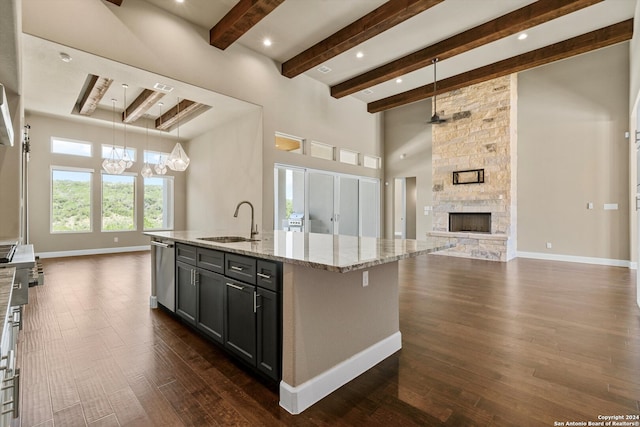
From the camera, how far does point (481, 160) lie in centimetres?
693

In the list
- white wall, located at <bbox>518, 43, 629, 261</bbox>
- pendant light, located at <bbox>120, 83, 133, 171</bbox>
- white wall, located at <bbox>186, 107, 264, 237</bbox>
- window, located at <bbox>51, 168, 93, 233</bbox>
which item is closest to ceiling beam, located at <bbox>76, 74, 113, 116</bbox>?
pendant light, located at <bbox>120, 83, 133, 171</bbox>

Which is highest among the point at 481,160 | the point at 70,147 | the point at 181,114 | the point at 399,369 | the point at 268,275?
the point at 181,114

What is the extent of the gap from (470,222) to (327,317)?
21.1 feet

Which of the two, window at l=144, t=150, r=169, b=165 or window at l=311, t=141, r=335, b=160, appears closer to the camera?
window at l=311, t=141, r=335, b=160

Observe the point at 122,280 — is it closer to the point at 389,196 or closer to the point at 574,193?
the point at 389,196

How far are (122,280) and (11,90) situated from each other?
338 centimetres

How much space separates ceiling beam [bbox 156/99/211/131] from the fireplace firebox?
20.5ft

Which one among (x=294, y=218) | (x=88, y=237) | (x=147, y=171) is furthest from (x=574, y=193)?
(x=88, y=237)

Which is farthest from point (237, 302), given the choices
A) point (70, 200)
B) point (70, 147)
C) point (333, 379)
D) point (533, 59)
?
point (70, 147)

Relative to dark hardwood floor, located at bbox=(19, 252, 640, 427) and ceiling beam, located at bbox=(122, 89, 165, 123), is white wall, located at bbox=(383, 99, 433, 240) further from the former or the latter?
ceiling beam, located at bbox=(122, 89, 165, 123)

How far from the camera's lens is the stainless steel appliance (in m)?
6.90

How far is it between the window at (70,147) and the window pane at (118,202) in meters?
0.71

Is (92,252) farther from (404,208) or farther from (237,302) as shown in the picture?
(404,208)

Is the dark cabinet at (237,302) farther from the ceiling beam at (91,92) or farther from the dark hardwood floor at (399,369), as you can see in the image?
the ceiling beam at (91,92)
